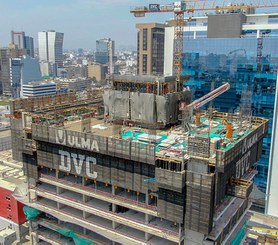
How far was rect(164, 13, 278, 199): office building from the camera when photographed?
3061 inches

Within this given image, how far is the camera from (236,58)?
82.4m

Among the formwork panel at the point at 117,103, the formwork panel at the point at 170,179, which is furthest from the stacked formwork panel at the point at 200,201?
the formwork panel at the point at 117,103

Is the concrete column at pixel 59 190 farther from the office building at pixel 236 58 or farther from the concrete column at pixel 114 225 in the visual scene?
the office building at pixel 236 58

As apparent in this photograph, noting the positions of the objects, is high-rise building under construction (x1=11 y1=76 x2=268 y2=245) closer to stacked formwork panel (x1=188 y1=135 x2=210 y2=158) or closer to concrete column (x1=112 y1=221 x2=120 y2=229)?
stacked formwork panel (x1=188 y1=135 x2=210 y2=158)

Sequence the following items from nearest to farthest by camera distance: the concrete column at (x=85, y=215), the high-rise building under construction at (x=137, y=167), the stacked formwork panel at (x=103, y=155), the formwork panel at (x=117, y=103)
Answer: the high-rise building under construction at (x=137, y=167), the stacked formwork panel at (x=103, y=155), the concrete column at (x=85, y=215), the formwork panel at (x=117, y=103)

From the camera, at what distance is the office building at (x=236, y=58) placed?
7775 cm

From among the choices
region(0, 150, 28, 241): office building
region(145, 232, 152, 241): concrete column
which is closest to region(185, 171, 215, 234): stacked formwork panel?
region(145, 232, 152, 241): concrete column

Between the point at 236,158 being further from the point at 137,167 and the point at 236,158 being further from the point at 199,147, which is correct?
the point at 137,167

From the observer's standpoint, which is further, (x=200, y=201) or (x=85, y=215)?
(x=85, y=215)

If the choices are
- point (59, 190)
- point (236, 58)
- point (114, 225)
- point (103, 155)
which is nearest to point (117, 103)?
point (103, 155)

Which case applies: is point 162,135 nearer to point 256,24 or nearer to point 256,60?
point 256,60

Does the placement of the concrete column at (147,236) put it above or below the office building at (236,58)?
below

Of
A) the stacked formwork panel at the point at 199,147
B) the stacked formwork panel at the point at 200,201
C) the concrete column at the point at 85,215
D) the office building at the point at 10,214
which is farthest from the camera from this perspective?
the office building at the point at 10,214

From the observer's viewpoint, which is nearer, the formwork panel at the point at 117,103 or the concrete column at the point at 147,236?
the concrete column at the point at 147,236
